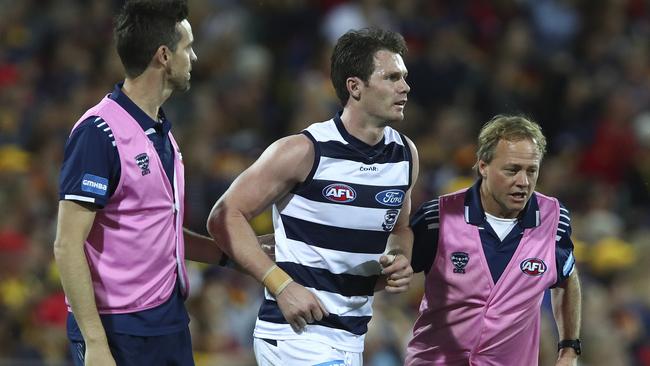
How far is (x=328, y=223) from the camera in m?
4.66

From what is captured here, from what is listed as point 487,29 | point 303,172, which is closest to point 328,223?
point 303,172

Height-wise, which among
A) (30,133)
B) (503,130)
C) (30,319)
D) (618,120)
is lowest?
(30,319)

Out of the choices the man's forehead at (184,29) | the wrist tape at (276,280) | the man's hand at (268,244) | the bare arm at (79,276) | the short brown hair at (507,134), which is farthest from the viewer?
the short brown hair at (507,134)

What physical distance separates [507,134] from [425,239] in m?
0.57

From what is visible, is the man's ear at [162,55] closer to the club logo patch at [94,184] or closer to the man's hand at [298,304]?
the club logo patch at [94,184]

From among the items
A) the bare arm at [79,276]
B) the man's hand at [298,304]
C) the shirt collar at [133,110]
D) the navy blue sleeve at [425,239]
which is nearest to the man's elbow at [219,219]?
the man's hand at [298,304]

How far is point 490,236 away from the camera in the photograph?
5.01m

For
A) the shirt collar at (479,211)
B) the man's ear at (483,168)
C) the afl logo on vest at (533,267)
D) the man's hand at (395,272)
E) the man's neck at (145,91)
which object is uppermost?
the man's ear at (483,168)

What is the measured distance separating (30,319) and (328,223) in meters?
4.06

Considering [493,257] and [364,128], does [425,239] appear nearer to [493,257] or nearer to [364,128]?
[493,257]

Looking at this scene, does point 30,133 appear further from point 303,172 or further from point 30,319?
A: point 303,172

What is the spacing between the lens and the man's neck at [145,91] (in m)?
4.39

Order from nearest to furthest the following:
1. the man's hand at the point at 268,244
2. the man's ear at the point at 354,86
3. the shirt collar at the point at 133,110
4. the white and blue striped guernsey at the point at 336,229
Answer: the shirt collar at the point at 133,110 → the white and blue striped guernsey at the point at 336,229 → the man's ear at the point at 354,86 → the man's hand at the point at 268,244

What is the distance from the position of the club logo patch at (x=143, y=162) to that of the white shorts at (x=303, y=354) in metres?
0.94
